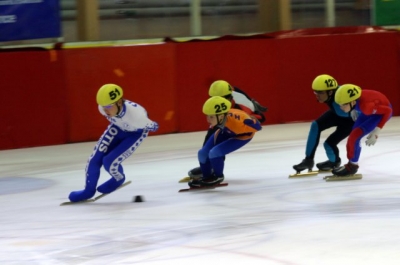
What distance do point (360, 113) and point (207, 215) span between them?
248 centimetres

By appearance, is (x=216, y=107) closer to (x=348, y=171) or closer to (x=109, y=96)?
(x=109, y=96)

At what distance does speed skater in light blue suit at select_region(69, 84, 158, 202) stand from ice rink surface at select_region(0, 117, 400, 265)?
6.9 inches

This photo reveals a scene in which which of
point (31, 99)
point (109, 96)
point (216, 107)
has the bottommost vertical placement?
point (31, 99)

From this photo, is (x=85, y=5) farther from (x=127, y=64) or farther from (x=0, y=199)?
(x=0, y=199)

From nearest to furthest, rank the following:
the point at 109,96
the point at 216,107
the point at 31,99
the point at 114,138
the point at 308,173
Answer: the point at 109,96
the point at 114,138
the point at 216,107
the point at 308,173
the point at 31,99

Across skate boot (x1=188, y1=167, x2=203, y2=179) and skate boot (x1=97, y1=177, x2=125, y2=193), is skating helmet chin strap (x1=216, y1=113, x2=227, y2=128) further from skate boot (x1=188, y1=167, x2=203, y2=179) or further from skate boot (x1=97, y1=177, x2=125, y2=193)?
skate boot (x1=97, y1=177, x2=125, y2=193)

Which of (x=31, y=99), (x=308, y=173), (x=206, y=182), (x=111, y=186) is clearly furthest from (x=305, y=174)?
(x=31, y=99)

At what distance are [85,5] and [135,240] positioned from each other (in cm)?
831

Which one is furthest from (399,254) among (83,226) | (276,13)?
(276,13)

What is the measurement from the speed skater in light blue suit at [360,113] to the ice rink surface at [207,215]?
0.31 m

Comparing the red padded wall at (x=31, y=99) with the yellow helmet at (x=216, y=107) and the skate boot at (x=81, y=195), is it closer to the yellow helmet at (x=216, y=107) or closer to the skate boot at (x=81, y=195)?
the skate boot at (x=81, y=195)

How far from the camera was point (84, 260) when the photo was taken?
243 inches

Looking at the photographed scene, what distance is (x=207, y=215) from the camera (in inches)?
304

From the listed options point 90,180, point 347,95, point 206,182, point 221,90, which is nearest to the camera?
point 90,180
